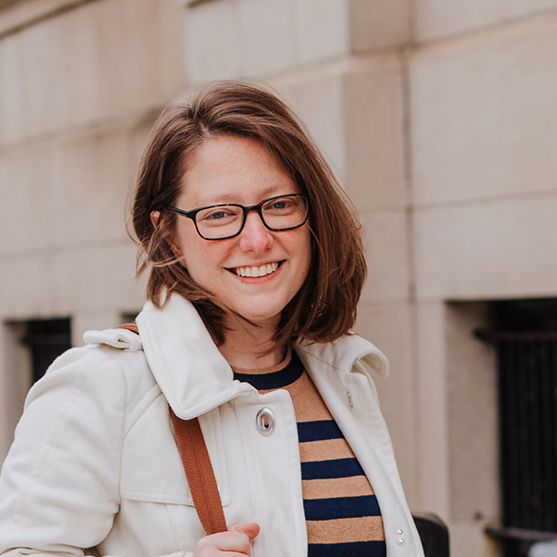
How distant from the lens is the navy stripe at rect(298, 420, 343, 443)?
87.1 inches

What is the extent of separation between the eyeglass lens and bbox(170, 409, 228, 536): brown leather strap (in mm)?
452

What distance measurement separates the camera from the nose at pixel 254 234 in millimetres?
2070

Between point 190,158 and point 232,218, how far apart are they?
20 centimetres

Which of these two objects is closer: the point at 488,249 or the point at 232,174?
the point at 232,174

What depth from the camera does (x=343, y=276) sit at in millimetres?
2449

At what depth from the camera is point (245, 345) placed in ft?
7.42

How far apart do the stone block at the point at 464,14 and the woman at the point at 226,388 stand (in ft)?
7.95

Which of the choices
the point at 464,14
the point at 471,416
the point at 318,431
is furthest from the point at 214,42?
the point at 318,431

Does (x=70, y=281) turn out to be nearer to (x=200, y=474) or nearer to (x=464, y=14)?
(x=464, y=14)

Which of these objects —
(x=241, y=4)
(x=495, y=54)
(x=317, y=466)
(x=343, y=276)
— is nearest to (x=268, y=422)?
(x=317, y=466)

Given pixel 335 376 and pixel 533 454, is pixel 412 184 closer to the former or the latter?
pixel 533 454

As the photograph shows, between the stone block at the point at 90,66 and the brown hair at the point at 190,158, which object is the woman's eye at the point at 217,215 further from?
the stone block at the point at 90,66

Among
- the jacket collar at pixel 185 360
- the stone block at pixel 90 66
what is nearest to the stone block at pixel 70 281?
the stone block at pixel 90 66

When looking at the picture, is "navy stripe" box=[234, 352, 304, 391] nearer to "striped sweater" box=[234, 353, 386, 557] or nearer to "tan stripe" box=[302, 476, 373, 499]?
"striped sweater" box=[234, 353, 386, 557]
